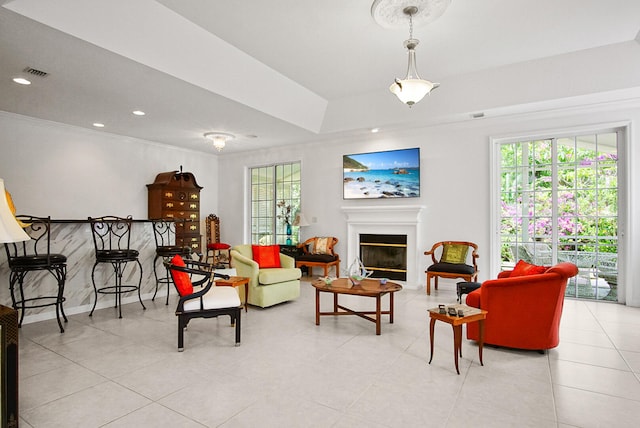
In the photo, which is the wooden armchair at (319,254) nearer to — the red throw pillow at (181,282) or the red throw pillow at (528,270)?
the red throw pillow at (181,282)

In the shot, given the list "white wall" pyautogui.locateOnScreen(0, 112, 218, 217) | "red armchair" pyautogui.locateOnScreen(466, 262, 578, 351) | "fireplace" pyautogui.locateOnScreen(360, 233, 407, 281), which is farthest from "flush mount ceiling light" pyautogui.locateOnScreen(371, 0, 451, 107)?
"white wall" pyautogui.locateOnScreen(0, 112, 218, 217)

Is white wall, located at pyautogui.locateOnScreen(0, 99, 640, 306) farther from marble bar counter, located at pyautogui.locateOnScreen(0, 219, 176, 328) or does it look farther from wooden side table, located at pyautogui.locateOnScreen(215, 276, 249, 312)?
wooden side table, located at pyautogui.locateOnScreen(215, 276, 249, 312)

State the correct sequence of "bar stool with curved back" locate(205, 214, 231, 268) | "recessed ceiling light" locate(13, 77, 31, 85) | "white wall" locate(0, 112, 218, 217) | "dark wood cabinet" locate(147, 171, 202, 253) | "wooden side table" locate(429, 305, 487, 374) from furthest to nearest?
"bar stool with curved back" locate(205, 214, 231, 268) → "dark wood cabinet" locate(147, 171, 202, 253) → "white wall" locate(0, 112, 218, 217) → "recessed ceiling light" locate(13, 77, 31, 85) → "wooden side table" locate(429, 305, 487, 374)

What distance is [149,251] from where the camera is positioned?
5.33 meters

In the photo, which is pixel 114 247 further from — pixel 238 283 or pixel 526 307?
pixel 526 307

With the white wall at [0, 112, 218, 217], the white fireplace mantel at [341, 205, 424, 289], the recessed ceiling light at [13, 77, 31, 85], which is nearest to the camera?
the recessed ceiling light at [13, 77, 31, 85]

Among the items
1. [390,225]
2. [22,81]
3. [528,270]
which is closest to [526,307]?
[528,270]

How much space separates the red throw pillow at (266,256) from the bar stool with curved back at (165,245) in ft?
3.24

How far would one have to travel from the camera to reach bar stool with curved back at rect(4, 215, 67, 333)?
3.61m

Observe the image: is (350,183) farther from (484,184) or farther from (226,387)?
(226,387)

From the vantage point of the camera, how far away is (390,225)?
6582 millimetres

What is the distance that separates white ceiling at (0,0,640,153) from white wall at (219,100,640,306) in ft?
2.85

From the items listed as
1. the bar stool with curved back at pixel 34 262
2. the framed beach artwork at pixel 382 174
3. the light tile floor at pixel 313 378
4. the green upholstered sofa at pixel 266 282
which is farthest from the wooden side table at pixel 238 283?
the framed beach artwork at pixel 382 174

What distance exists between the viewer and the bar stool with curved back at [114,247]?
4379 mm
